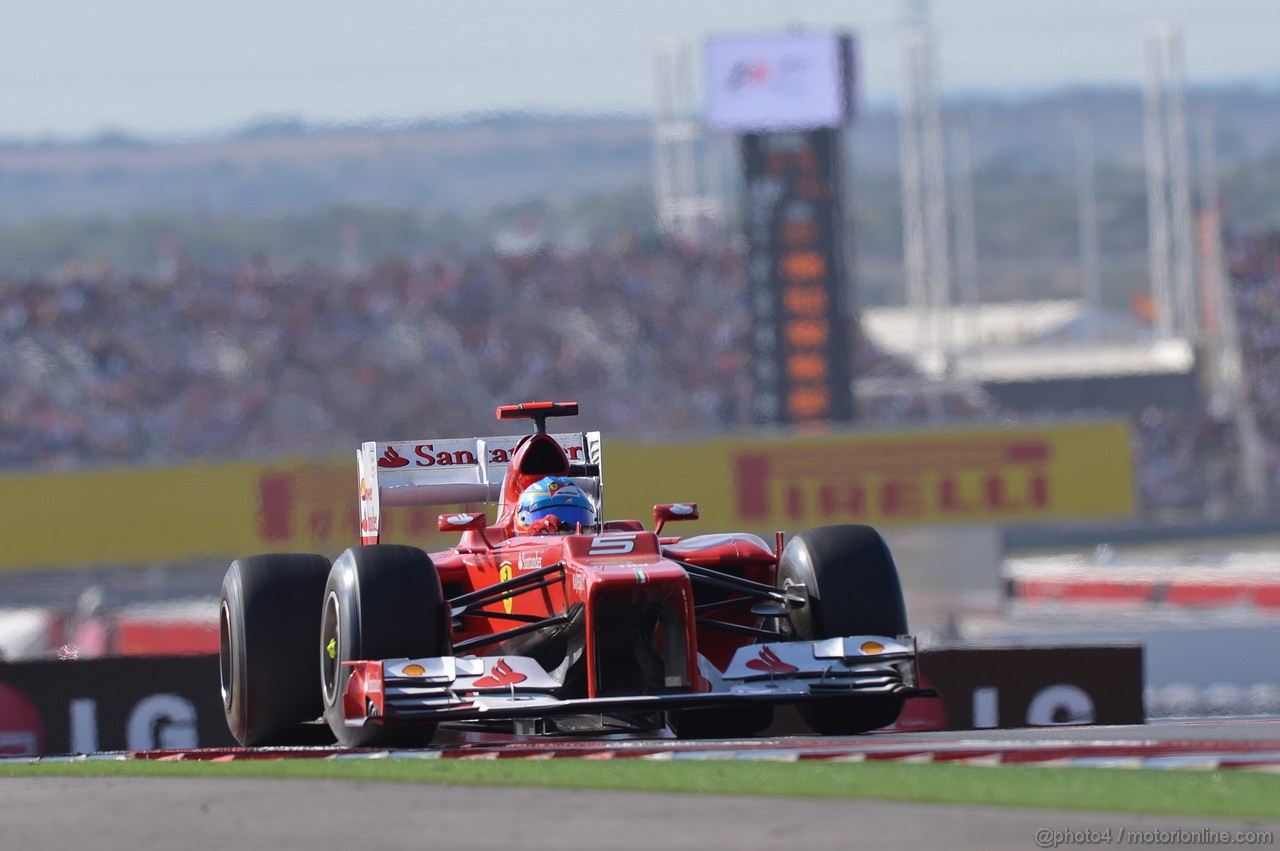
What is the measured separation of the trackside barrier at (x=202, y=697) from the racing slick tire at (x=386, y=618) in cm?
357

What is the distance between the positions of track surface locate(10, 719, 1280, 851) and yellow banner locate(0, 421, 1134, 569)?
26.4 m

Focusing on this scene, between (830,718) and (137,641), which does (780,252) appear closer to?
(137,641)

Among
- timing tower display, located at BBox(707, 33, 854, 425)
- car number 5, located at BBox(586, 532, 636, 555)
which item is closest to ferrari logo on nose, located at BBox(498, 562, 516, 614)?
car number 5, located at BBox(586, 532, 636, 555)

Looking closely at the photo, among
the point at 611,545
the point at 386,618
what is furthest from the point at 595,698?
the point at 386,618

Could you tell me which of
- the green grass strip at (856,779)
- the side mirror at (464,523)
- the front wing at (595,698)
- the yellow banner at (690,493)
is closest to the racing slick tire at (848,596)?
the front wing at (595,698)

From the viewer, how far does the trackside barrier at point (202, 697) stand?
43.5 feet

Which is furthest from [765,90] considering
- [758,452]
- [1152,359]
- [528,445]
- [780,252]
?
[528,445]

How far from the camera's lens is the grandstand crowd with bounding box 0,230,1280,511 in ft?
140

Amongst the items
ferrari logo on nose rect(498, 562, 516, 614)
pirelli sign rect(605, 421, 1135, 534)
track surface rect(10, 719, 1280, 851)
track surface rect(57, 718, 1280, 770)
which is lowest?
pirelli sign rect(605, 421, 1135, 534)

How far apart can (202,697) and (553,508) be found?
3.39 m

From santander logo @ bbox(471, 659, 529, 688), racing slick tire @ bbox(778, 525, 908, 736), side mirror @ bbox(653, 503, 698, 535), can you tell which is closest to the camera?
santander logo @ bbox(471, 659, 529, 688)

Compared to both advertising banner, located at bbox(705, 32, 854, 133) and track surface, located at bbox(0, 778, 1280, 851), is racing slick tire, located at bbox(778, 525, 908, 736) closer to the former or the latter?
track surface, located at bbox(0, 778, 1280, 851)

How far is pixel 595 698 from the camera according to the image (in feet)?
31.6

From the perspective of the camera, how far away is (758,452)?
36.6 metres
